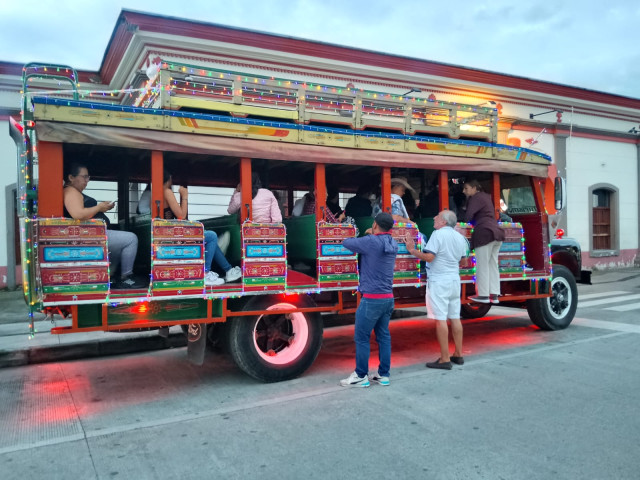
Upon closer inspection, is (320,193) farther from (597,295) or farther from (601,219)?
(601,219)

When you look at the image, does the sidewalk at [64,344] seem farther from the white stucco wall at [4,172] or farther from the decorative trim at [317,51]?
the decorative trim at [317,51]

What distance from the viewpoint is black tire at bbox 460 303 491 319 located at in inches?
346

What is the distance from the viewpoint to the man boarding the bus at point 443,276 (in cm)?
550

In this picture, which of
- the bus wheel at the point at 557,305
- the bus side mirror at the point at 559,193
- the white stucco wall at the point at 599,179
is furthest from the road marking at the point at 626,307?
the white stucco wall at the point at 599,179

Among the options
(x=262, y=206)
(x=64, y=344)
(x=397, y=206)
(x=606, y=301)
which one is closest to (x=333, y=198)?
(x=397, y=206)

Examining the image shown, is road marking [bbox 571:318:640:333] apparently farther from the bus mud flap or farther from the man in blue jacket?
the bus mud flap

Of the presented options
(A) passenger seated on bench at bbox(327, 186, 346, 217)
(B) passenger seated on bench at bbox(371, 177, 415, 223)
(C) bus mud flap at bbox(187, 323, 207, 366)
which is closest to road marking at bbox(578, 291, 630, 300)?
(A) passenger seated on bench at bbox(327, 186, 346, 217)

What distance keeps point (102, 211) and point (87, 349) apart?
118 inches

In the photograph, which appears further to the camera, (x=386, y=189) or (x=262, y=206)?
(x=386, y=189)

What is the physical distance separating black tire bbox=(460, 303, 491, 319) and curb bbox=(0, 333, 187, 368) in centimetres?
487

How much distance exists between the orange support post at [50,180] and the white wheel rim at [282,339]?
7.11ft

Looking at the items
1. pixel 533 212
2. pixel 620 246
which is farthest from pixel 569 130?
pixel 533 212

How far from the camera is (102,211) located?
14.7 ft

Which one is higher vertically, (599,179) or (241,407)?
(599,179)
